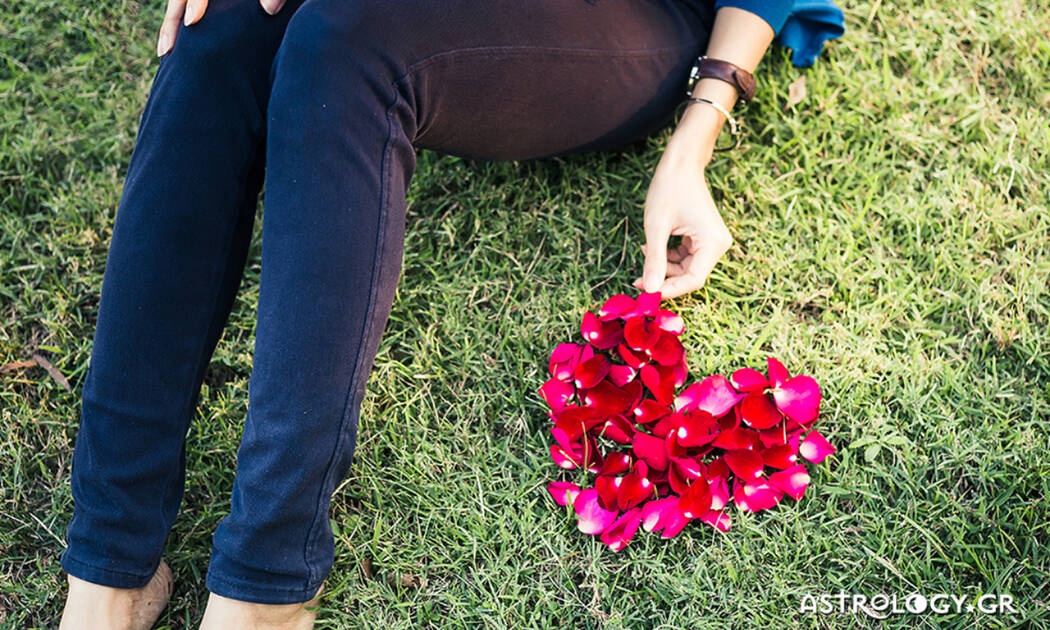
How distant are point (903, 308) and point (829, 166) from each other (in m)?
0.40

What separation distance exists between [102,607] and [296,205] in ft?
2.61

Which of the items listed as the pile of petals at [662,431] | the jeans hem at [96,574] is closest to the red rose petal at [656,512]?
the pile of petals at [662,431]

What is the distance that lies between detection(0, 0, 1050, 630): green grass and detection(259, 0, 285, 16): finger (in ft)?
2.13

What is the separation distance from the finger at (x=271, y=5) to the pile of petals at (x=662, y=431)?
0.84 meters

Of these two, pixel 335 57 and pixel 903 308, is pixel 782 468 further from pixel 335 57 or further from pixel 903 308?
pixel 335 57

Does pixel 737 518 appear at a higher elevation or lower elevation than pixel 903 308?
lower

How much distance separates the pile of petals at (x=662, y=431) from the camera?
1704 millimetres

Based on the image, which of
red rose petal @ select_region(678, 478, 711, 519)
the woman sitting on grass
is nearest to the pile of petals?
red rose petal @ select_region(678, 478, 711, 519)

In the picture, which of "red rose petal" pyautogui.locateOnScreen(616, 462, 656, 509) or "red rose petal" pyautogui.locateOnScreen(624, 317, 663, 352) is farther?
"red rose petal" pyautogui.locateOnScreen(624, 317, 663, 352)

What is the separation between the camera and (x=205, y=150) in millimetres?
1526

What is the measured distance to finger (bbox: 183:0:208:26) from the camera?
155 cm

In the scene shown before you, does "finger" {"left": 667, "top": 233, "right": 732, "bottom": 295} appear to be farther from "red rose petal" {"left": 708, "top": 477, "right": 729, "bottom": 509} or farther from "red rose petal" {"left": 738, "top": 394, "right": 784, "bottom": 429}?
"red rose petal" {"left": 708, "top": 477, "right": 729, "bottom": 509}

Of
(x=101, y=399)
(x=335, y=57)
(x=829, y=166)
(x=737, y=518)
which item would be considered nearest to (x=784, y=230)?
(x=829, y=166)

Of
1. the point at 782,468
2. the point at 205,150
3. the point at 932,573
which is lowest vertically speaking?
the point at 932,573
